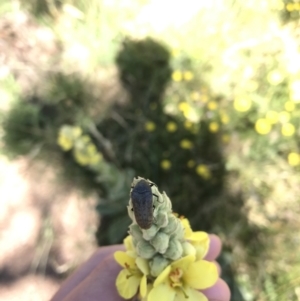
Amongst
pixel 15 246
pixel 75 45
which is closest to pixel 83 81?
pixel 75 45

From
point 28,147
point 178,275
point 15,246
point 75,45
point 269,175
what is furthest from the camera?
point 75,45

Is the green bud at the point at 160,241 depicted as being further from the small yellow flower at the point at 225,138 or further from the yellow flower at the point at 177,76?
the yellow flower at the point at 177,76

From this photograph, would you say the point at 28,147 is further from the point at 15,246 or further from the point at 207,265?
the point at 207,265

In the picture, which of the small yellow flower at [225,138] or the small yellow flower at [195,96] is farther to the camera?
the small yellow flower at [195,96]

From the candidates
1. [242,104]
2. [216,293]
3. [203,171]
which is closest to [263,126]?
[242,104]

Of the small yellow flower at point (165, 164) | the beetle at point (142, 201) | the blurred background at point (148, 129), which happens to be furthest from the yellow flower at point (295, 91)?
the beetle at point (142, 201)

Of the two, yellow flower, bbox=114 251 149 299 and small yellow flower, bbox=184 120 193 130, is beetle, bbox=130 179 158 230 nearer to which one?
yellow flower, bbox=114 251 149 299

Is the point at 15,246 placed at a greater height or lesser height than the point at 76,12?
lesser
